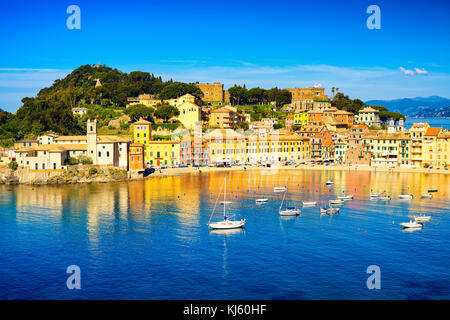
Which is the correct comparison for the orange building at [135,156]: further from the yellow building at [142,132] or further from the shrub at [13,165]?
the shrub at [13,165]

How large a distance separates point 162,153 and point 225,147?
10496 mm

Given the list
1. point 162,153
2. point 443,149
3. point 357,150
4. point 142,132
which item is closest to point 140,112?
point 142,132

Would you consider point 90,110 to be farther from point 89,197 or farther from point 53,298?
point 53,298

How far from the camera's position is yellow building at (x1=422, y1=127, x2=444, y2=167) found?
78250 millimetres

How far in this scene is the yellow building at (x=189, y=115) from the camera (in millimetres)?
92250

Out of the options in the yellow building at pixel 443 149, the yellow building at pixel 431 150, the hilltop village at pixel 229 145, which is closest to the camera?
the hilltop village at pixel 229 145

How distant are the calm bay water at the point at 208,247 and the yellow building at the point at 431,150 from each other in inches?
996

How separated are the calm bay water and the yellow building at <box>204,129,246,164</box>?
26475 mm

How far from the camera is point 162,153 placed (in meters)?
78.5

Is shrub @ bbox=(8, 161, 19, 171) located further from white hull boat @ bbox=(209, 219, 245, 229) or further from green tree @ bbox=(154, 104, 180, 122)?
white hull boat @ bbox=(209, 219, 245, 229)

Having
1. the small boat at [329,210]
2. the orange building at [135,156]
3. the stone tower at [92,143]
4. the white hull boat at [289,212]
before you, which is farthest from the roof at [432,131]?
the stone tower at [92,143]

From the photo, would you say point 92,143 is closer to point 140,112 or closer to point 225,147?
point 225,147

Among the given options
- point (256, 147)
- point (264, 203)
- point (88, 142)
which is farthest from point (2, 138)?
point (264, 203)

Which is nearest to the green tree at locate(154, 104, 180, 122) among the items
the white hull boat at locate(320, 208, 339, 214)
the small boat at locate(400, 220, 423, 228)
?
the white hull boat at locate(320, 208, 339, 214)
